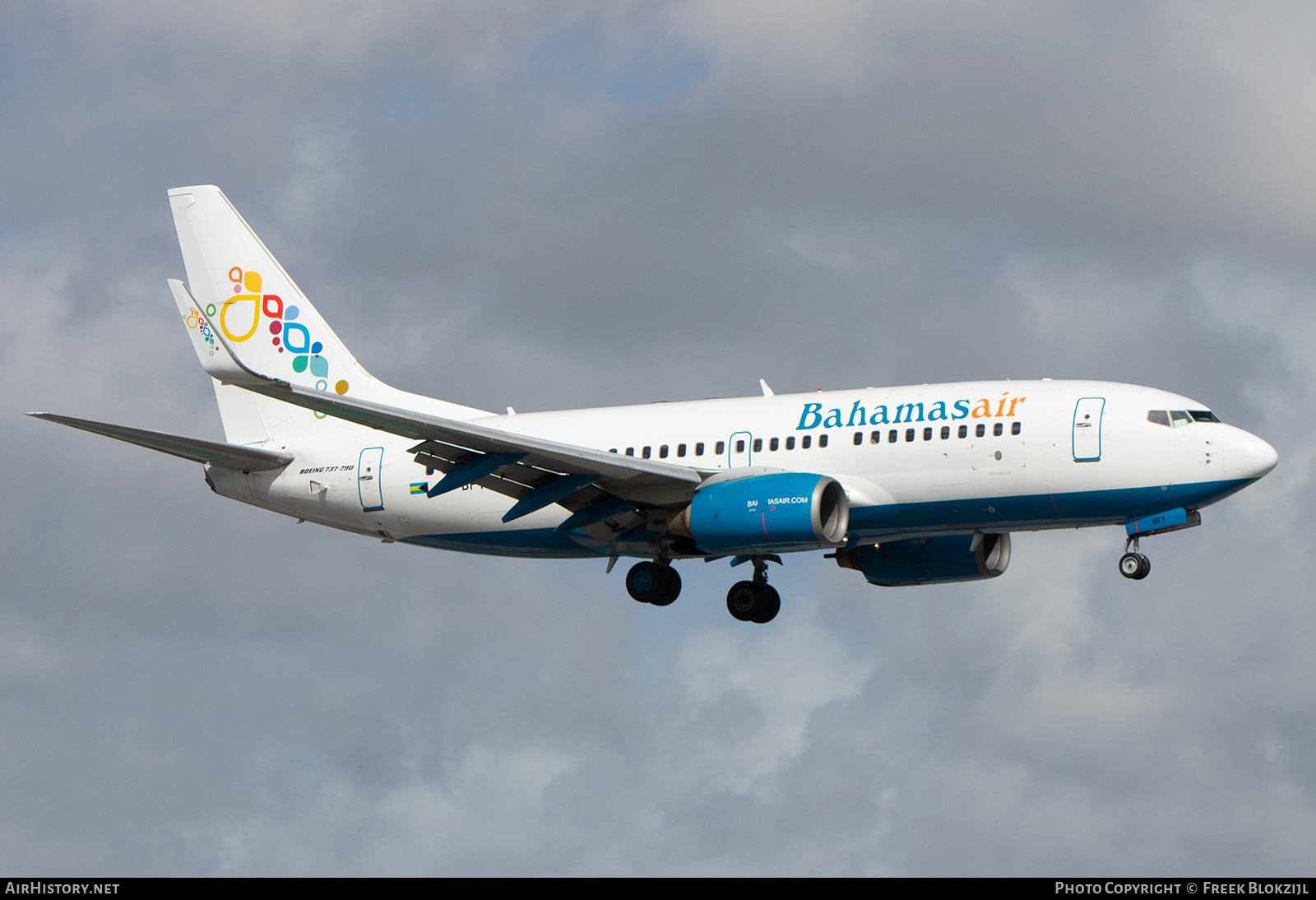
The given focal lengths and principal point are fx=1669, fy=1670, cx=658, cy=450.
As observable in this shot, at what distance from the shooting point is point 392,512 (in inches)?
1916

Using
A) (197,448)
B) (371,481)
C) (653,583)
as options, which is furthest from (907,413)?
(197,448)

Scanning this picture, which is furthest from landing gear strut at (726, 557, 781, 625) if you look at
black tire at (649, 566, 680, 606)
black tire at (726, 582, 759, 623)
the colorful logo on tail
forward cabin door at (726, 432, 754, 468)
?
the colorful logo on tail

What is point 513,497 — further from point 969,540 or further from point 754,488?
point 969,540

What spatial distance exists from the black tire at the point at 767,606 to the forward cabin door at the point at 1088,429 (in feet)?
35.8

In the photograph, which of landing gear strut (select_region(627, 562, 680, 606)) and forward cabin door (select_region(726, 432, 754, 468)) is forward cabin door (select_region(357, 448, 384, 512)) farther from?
forward cabin door (select_region(726, 432, 754, 468))

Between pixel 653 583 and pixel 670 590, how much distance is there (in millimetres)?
610

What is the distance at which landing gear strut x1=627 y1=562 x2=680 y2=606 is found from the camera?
152 feet

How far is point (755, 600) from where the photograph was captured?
48.4 meters

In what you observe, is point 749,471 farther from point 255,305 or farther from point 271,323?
point 255,305

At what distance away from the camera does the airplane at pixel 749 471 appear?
Answer: 135 feet

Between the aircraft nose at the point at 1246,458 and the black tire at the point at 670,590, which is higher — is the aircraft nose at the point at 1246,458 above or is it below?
above

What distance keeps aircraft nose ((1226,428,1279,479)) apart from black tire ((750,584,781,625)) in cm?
1366

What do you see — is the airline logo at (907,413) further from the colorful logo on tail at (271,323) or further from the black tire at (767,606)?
the colorful logo on tail at (271,323)

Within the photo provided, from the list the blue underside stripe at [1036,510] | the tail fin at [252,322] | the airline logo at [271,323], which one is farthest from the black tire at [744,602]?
the airline logo at [271,323]
